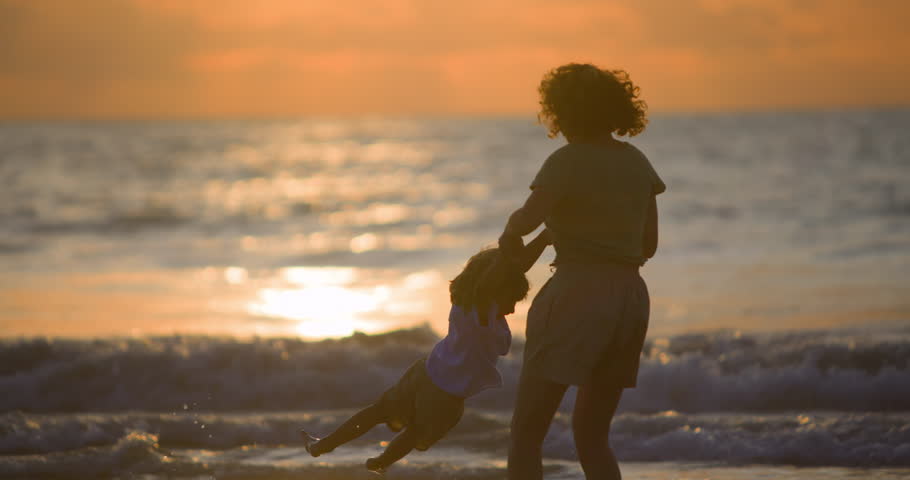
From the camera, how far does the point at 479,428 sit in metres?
7.17

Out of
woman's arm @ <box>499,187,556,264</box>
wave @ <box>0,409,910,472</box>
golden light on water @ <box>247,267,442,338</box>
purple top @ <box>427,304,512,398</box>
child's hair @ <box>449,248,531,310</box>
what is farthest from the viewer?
golden light on water @ <box>247,267,442,338</box>

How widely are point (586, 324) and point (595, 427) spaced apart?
46 centimetres

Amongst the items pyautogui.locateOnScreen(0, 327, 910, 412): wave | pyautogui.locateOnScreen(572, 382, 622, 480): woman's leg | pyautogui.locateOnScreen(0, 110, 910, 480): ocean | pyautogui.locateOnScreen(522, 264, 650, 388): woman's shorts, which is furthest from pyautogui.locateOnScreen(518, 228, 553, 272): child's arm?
pyautogui.locateOnScreen(0, 327, 910, 412): wave

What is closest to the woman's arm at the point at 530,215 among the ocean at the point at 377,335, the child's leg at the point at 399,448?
the child's leg at the point at 399,448

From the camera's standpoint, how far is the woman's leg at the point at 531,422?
386 centimetres

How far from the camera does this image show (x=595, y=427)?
12.9ft

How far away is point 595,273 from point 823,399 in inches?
204

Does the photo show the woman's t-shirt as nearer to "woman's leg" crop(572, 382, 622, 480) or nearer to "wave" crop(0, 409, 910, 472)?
"woman's leg" crop(572, 382, 622, 480)

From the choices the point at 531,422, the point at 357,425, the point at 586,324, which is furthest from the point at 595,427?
the point at 357,425

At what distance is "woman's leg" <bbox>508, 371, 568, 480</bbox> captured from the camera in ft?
12.6

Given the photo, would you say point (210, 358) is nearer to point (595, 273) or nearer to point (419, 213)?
point (595, 273)

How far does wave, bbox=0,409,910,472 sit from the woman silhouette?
2.90 m

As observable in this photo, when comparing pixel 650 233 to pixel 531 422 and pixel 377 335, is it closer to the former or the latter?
pixel 531 422

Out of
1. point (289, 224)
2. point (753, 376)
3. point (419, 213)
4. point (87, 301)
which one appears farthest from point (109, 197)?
point (753, 376)
